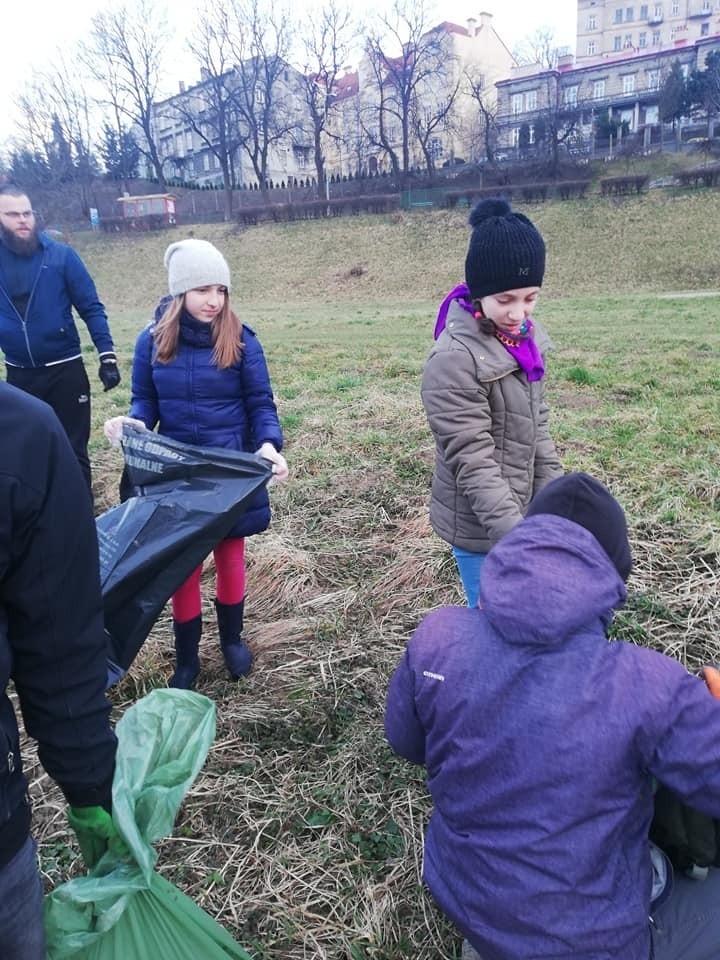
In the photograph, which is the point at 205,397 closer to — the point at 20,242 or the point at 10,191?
the point at 20,242

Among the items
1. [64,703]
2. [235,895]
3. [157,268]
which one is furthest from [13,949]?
[157,268]

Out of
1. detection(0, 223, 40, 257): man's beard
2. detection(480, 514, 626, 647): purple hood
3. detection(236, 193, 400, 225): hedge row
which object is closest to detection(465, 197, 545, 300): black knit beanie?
detection(480, 514, 626, 647): purple hood

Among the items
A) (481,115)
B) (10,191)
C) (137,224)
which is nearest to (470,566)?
(10,191)

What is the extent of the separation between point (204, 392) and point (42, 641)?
172cm

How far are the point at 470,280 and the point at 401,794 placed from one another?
1.70 meters

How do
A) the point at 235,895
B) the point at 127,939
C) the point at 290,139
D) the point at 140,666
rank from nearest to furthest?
1. the point at 127,939
2. the point at 235,895
3. the point at 140,666
4. the point at 290,139

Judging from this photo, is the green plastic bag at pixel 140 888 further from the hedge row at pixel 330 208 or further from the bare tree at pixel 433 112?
the bare tree at pixel 433 112

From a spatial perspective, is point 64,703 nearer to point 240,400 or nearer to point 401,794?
point 401,794

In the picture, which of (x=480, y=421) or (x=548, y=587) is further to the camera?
(x=480, y=421)

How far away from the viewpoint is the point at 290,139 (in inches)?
2350

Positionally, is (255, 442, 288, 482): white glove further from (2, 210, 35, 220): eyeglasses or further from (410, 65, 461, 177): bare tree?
(410, 65, 461, 177): bare tree

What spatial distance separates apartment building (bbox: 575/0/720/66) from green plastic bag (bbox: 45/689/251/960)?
6947 centimetres

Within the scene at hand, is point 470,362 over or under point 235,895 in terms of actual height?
over

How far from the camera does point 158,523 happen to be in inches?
93.6
